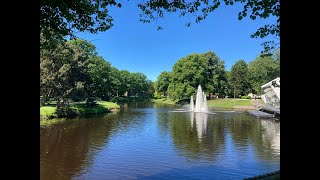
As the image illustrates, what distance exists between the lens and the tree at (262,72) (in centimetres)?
6132

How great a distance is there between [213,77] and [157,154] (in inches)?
2346

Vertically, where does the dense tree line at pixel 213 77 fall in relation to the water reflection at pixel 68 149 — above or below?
above

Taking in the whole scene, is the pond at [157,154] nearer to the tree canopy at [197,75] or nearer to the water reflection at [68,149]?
the water reflection at [68,149]

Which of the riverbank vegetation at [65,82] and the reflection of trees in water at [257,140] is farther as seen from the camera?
the riverbank vegetation at [65,82]

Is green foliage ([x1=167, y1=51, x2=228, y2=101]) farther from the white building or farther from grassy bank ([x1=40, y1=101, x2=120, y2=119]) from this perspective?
grassy bank ([x1=40, y1=101, x2=120, y2=119])

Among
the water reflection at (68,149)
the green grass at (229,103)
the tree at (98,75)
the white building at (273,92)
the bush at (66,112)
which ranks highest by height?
the tree at (98,75)

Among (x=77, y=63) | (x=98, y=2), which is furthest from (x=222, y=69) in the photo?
(x=98, y=2)

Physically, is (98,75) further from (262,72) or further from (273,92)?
(262,72)

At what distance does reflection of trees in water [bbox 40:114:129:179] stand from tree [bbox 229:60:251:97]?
177 ft

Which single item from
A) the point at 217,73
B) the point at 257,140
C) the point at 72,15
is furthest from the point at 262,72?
the point at 72,15

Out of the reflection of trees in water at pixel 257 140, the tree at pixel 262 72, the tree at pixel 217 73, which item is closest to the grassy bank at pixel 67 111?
the reflection of trees in water at pixel 257 140

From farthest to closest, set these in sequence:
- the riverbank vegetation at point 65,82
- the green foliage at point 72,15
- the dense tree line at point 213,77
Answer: the dense tree line at point 213,77 → the riverbank vegetation at point 65,82 → the green foliage at point 72,15
